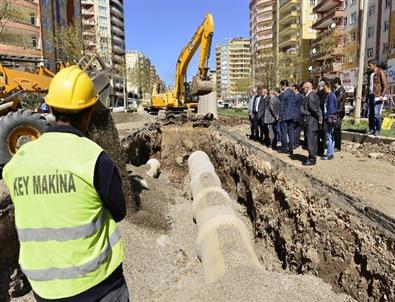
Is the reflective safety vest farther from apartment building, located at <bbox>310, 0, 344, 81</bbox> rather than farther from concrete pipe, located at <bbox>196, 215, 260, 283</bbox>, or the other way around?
apartment building, located at <bbox>310, 0, 344, 81</bbox>

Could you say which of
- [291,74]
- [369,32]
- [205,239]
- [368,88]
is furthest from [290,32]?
[205,239]

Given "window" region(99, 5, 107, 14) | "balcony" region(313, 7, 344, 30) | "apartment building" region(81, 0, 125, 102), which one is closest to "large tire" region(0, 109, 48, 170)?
"balcony" region(313, 7, 344, 30)

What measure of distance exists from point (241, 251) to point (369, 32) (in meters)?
43.2

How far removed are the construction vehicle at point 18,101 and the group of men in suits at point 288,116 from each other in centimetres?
379

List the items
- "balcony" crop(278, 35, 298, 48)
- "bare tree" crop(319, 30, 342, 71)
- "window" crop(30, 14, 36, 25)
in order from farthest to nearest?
"balcony" crop(278, 35, 298, 48), "bare tree" crop(319, 30, 342, 71), "window" crop(30, 14, 36, 25)

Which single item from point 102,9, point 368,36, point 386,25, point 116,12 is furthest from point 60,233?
point 116,12

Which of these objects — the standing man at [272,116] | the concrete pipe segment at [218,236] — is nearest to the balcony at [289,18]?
the standing man at [272,116]

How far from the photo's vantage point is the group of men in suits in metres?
7.18

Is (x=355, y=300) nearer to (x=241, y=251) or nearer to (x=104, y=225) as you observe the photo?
(x=241, y=251)

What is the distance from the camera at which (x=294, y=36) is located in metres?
66.5

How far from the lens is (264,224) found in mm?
6945

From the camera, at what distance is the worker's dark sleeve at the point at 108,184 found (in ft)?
5.54

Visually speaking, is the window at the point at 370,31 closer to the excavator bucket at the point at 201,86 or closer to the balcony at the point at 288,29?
the balcony at the point at 288,29

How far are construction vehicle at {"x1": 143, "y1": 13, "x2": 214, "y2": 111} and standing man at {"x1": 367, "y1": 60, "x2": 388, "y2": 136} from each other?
6662 mm
